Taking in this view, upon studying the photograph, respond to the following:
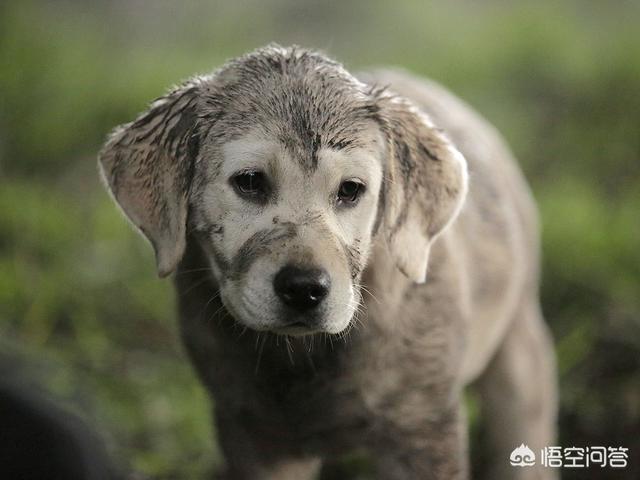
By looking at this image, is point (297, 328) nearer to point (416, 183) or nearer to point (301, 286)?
point (301, 286)

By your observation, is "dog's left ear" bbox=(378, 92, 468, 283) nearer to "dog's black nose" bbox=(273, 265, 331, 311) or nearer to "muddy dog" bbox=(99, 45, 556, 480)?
"muddy dog" bbox=(99, 45, 556, 480)

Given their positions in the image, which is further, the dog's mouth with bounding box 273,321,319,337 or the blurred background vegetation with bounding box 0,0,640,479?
the blurred background vegetation with bounding box 0,0,640,479

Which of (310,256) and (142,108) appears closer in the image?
(310,256)

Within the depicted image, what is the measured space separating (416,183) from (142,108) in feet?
11.6

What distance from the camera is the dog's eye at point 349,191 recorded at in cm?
311

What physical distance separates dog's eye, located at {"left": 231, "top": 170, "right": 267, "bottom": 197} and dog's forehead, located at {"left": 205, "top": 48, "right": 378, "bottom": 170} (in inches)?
4.7

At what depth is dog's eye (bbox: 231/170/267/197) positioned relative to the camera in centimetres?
306

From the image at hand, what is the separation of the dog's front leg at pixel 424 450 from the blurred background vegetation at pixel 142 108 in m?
1.24

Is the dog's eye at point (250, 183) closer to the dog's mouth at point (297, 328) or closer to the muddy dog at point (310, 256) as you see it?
the muddy dog at point (310, 256)

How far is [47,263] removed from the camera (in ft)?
19.5

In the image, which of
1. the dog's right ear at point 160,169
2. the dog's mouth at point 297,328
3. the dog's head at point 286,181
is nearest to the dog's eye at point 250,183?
the dog's head at point 286,181

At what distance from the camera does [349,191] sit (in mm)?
3131

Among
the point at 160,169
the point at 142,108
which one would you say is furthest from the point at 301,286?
the point at 142,108

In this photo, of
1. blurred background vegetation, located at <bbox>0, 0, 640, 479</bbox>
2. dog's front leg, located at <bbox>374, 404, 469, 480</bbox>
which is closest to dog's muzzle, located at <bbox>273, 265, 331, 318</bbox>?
dog's front leg, located at <bbox>374, 404, 469, 480</bbox>
